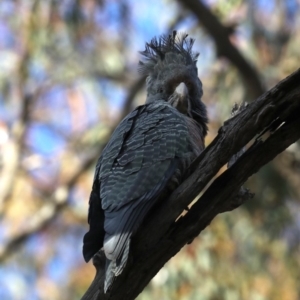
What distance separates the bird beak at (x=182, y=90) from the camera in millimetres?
4188

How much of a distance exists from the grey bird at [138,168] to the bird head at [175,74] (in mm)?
11

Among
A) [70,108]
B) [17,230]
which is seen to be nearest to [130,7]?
[70,108]

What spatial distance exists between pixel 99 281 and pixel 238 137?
114cm

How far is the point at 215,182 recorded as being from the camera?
328cm

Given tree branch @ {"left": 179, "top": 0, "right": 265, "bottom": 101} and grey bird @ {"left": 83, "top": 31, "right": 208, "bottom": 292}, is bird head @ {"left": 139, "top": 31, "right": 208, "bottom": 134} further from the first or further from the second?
tree branch @ {"left": 179, "top": 0, "right": 265, "bottom": 101}

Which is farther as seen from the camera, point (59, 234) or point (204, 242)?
point (59, 234)

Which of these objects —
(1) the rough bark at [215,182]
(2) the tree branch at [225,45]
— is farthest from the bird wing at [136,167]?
(2) the tree branch at [225,45]

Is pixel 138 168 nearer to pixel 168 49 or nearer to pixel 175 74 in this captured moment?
pixel 175 74

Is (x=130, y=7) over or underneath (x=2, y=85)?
underneath

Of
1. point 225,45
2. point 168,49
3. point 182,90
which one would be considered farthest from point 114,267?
point 225,45

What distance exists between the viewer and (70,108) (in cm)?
1134

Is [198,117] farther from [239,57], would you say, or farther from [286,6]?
[286,6]

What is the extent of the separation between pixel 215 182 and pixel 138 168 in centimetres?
47

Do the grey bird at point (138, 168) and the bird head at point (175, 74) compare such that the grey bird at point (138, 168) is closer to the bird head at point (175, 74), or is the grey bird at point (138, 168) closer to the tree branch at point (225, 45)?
the bird head at point (175, 74)
